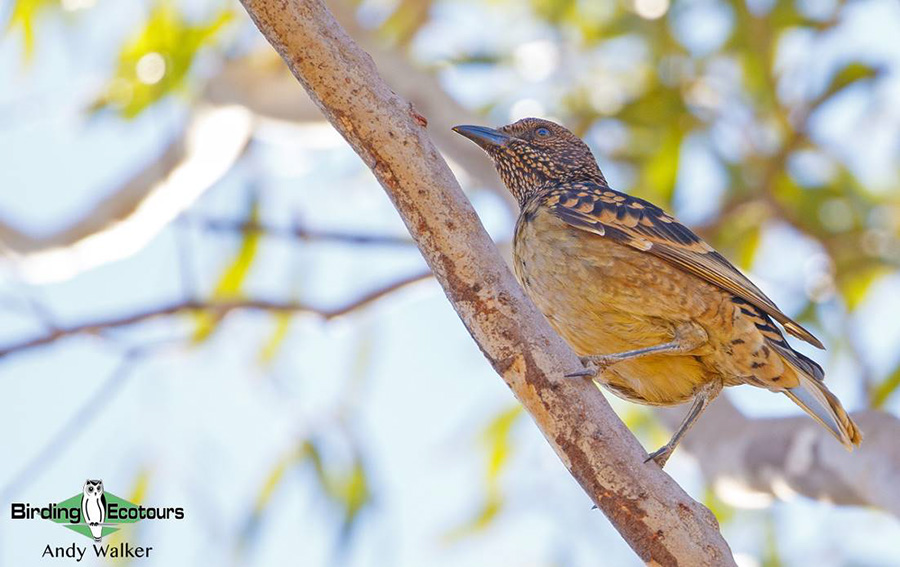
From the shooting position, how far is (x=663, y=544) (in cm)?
274

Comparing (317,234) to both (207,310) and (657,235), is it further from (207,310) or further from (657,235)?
(657,235)

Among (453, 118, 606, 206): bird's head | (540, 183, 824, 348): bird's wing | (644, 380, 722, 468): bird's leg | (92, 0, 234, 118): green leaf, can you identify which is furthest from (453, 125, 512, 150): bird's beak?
(92, 0, 234, 118): green leaf

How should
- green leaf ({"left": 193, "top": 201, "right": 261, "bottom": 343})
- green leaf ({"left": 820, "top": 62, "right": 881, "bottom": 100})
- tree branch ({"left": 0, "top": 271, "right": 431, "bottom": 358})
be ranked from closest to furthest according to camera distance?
tree branch ({"left": 0, "top": 271, "right": 431, "bottom": 358}) → green leaf ({"left": 193, "top": 201, "right": 261, "bottom": 343}) → green leaf ({"left": 820, "top": 62, "right": 881, "bottom": 100})

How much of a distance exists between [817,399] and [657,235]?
28.1 inches

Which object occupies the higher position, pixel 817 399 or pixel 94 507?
pixel 94 507

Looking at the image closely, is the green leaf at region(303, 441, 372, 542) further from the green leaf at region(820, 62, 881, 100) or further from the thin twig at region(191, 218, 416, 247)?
the green leaf at region(820, 62, 881, 100)

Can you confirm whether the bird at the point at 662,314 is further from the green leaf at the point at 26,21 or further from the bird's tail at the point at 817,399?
the green leaf at the point at 26,21

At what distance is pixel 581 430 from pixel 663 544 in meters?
0.33

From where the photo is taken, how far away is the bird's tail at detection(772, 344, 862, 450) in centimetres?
349

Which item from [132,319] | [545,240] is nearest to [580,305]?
[545,240]

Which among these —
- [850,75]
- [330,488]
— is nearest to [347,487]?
[330,488]

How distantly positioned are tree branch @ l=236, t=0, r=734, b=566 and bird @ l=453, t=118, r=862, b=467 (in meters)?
0.76

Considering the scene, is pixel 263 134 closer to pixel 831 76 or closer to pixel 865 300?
pixel 831 76

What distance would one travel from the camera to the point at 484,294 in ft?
9.09
